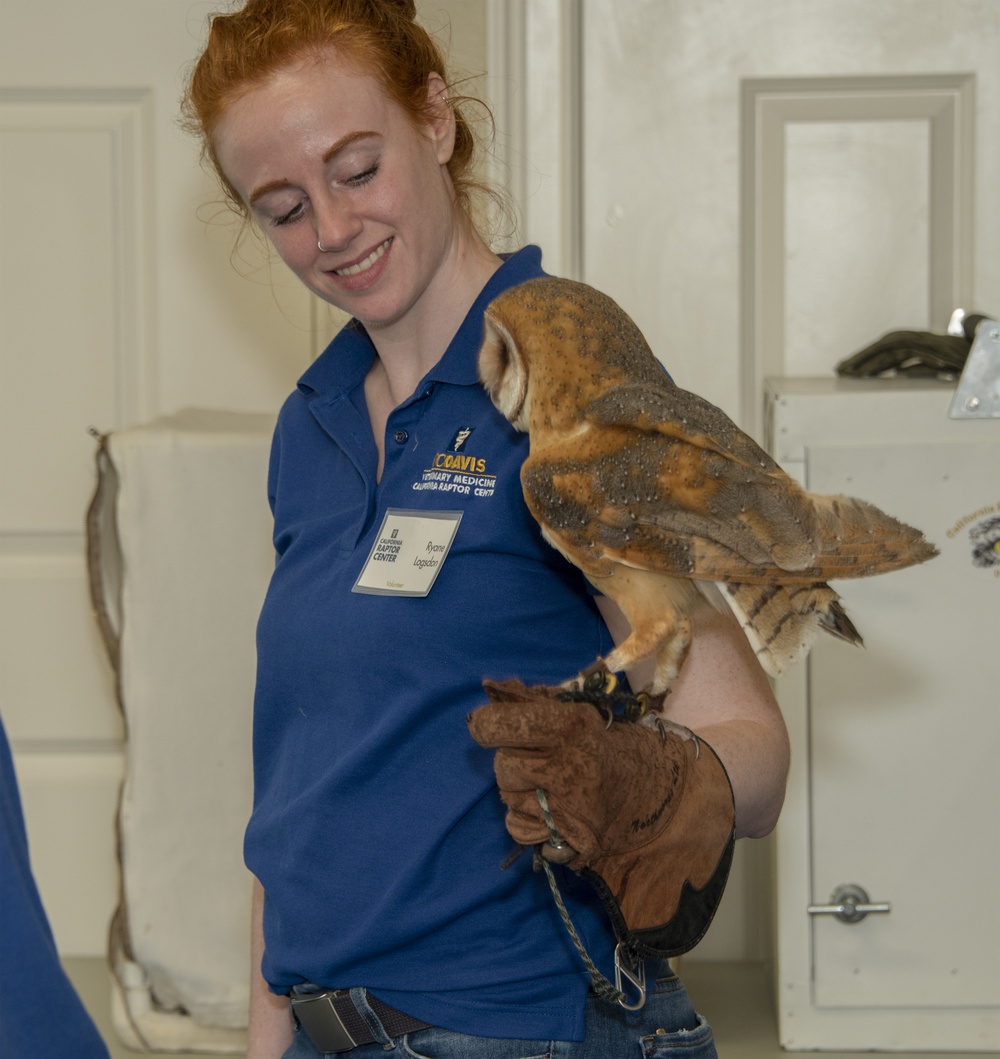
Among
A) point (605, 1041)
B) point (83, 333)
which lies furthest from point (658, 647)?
point (83, 333)

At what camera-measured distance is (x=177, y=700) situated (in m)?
1.88

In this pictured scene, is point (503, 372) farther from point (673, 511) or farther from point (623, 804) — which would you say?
point (623, 804)

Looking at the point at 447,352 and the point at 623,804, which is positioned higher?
the point at 447,352

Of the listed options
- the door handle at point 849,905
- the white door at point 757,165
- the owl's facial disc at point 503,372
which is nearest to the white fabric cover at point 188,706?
the white door at point 757,165

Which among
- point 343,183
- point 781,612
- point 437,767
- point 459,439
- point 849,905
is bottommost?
point 849,905

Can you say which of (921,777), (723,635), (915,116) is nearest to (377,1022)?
(723,635)

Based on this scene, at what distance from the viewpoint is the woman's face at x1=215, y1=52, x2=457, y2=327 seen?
94 cm

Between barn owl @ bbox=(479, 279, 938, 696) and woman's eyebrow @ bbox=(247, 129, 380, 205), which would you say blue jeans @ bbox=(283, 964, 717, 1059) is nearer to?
barn owl @ bbox=(479, 279, 938, 696)

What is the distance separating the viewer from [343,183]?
96 centimetres

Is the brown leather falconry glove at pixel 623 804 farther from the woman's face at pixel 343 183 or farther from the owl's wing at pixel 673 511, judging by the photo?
the woman's face at pixel 343 183

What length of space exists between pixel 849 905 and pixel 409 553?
1.10 metres

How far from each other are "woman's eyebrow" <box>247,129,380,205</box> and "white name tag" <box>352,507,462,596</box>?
273 mm

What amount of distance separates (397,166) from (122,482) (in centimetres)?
106

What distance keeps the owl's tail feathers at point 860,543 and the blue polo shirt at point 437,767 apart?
0.64ft
